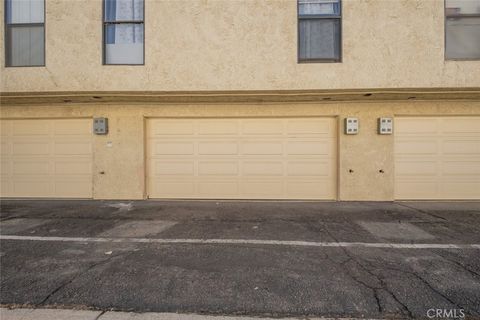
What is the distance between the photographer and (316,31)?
6.45 m

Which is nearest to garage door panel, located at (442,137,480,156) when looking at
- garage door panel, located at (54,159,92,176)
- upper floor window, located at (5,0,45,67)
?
garage door panel, located at (54,159,92,176)

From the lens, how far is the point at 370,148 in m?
7.16

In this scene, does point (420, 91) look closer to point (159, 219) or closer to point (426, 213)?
point (426, 213)

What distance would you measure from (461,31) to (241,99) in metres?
5.68

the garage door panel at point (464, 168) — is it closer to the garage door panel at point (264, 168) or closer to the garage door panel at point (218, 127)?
the garage door panel at point (264, 168)

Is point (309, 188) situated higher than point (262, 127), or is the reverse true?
point (262, 127)

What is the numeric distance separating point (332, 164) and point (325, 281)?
193 inches

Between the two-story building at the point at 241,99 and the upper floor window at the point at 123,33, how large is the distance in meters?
0.03

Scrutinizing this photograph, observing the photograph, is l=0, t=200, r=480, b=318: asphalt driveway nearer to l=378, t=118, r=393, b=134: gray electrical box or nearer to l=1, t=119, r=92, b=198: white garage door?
l=1, t=119, r=92, b=198: white garage door

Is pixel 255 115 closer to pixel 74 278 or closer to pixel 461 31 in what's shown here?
pixel 461 31

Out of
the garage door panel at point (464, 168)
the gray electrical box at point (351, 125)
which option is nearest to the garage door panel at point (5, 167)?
the gray electrical box at point (351, 125)

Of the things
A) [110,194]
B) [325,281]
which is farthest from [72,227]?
[325,281]

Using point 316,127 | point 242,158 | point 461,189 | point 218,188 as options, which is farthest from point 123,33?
point 461,189

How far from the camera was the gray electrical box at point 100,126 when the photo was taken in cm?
742
